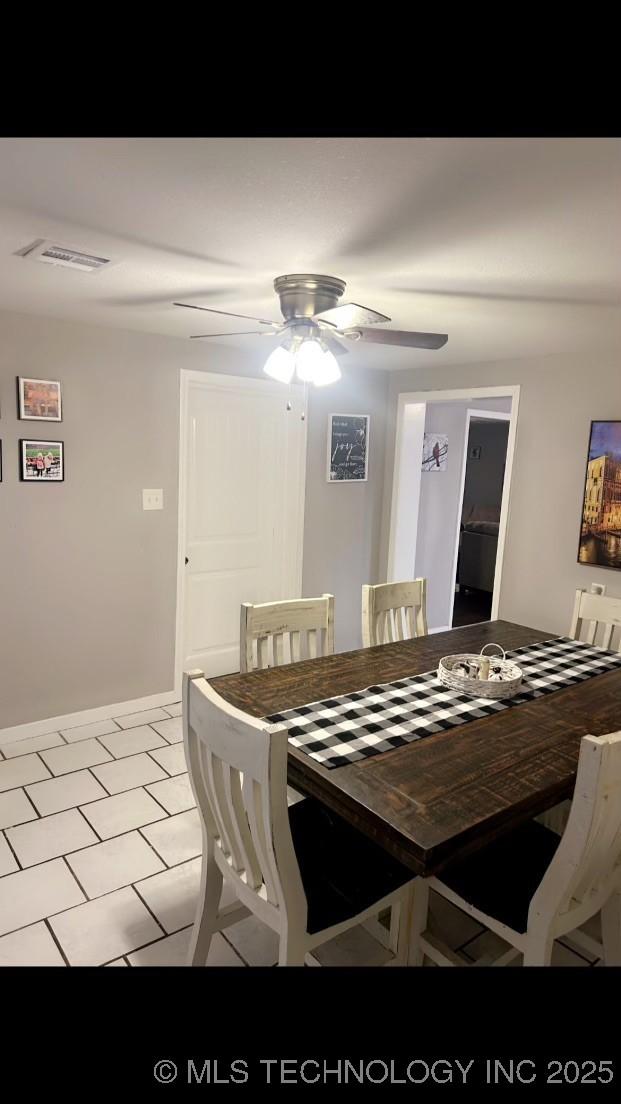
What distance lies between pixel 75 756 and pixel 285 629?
141 centimetres

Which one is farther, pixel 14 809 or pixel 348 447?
pixel 348 447

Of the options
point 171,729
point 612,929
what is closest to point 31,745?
point 171,729

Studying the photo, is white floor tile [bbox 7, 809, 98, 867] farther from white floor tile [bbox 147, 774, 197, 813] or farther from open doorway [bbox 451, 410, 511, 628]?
open doorway [bbox 451, 410, 511, 628]

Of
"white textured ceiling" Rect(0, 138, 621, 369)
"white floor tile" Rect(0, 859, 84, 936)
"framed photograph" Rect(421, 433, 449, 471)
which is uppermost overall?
"white textured ceiling" Rect(0, 138, 621, 369)

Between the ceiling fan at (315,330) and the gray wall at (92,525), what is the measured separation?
4.64ft

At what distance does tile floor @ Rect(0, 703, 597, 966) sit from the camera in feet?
6.26

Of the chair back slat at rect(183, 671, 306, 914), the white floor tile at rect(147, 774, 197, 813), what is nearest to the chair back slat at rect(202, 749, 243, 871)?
the chair back slat at rect(183, 671, 306, 914)

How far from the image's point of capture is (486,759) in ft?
5.45

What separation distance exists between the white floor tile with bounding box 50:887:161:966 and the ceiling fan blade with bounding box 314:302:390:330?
6.61ft

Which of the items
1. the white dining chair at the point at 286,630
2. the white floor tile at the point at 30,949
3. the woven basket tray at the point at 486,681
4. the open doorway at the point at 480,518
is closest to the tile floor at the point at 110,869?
the white floor tile at the point at 30,949

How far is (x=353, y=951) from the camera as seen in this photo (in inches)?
76.2

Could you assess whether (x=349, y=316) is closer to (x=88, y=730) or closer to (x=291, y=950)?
(x=291, y=950)

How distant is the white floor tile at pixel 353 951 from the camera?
188 centimetres
